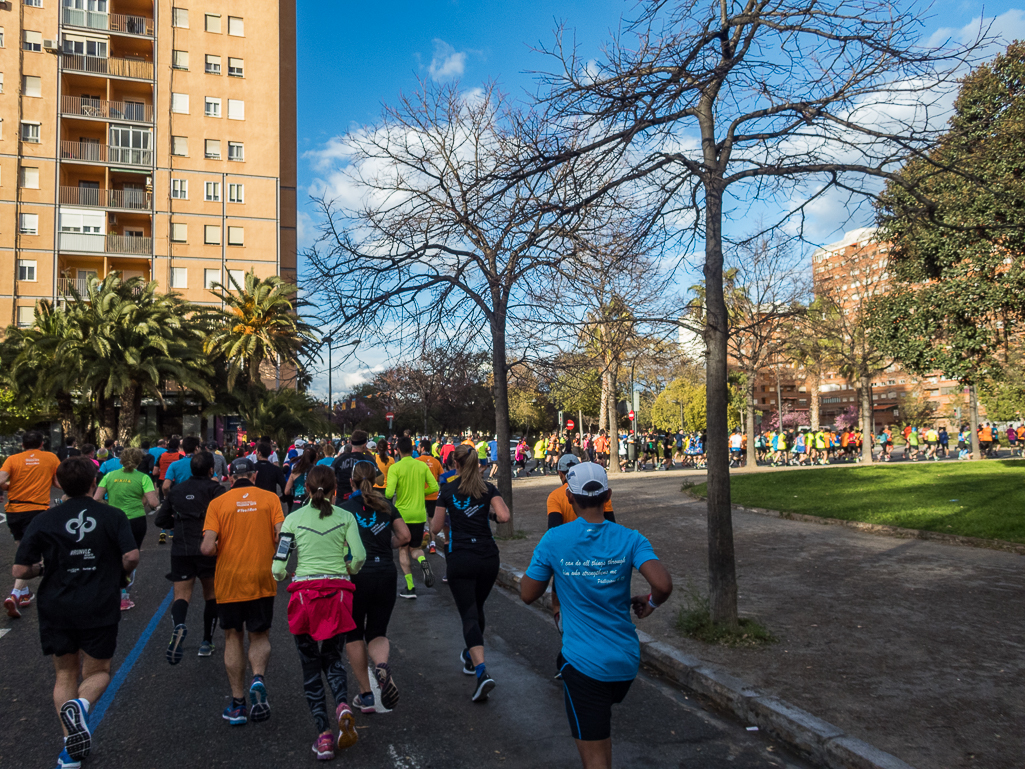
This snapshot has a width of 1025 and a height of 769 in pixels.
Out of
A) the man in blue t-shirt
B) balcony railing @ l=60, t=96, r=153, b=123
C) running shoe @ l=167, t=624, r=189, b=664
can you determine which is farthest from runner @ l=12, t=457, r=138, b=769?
balcony railing @ l=60, t=96, r=153, b=123

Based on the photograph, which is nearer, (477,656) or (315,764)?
(315,764)

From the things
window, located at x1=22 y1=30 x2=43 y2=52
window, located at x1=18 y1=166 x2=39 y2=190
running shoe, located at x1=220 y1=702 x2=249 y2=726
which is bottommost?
running shoe, located at x1=220 y1=702 x2=249 y2=726

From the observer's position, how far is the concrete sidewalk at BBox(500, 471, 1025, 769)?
14.8 feet

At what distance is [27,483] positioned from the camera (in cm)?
878

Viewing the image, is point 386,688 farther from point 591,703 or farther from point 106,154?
point 106,154

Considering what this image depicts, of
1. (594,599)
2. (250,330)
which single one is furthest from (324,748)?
(250,330)

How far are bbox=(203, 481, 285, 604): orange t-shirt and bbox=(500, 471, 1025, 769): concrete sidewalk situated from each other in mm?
3584

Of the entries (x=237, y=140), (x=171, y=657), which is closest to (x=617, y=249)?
(x=171, y=657)

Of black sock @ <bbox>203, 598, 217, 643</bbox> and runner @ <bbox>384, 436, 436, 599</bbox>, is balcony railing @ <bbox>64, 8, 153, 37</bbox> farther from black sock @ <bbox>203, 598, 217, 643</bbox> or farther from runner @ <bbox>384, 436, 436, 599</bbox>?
black sock @ <bbox>203, 598, 217, 643</bbox>

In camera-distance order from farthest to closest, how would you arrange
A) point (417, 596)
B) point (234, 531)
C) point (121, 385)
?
point (121, 385), point (417, 596), point (234, 531)

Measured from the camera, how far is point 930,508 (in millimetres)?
13727

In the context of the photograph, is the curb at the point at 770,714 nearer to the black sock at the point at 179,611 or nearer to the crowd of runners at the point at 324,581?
the crowd of runners at the point at 324,581

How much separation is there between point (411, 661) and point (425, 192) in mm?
8663

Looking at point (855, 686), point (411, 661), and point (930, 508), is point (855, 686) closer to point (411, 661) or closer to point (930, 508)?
point (411, 661)
